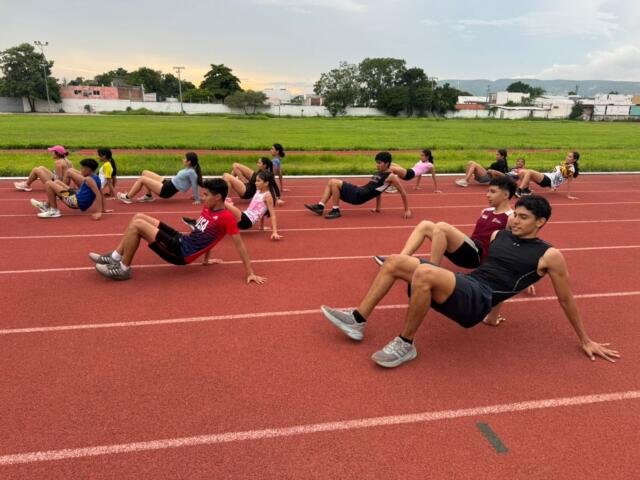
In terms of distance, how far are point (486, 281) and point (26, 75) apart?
84.2 meters

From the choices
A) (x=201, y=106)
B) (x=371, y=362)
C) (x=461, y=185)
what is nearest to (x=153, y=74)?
(x=201, y=106)

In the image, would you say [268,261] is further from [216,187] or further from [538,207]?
[538,207]

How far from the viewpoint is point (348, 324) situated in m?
3.67

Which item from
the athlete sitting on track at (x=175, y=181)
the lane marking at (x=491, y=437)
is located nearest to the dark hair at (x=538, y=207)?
the lane marking at (x=491, y=437)

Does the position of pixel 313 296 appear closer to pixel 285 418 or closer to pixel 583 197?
pixel 285 418

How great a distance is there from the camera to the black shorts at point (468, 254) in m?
4.41

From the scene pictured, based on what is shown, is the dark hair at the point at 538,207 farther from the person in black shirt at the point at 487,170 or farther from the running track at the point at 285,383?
the person in black shirt at the point at 487,170

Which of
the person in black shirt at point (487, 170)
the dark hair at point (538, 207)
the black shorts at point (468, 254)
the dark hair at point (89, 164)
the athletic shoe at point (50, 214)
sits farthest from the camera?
the person in black shirt at point (487, 170)

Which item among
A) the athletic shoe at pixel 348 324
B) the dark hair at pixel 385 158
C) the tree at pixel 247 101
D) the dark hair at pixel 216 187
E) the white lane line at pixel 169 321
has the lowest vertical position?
the white lane line at pixel 169 321

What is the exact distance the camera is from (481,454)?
8.38ft

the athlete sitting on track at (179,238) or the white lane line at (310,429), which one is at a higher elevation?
the athlete sitting on track at (179,238)

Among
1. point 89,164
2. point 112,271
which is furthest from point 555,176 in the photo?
point 89,164

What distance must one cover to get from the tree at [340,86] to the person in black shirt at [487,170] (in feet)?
217

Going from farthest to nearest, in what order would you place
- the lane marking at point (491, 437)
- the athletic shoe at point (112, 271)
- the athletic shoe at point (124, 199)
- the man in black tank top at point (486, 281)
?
1. the athletic shoe at point (124, 199)
2. the athletic shoe at point (112, 271)
3. the man in black tank top at point (486, 281)
4. the lane marking at point (491, 437)
